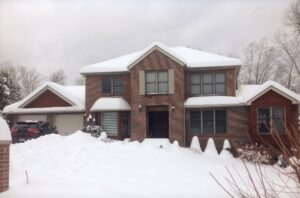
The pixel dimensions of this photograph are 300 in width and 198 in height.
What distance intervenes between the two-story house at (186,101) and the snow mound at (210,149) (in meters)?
1.42

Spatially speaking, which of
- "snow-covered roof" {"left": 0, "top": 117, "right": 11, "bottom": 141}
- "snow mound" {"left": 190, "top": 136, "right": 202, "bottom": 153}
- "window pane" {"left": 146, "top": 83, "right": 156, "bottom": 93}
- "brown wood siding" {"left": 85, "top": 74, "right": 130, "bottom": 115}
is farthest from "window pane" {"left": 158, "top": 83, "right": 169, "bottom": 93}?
"snow-covered roof" {"left": 0, "top": 117, "right": 11, "bottom": 141}

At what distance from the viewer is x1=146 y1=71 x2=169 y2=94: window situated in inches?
1064

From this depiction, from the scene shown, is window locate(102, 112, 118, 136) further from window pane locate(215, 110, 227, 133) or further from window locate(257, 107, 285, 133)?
window locate(257, 107, 285, 133)

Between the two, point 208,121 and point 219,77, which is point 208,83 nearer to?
point 219,77

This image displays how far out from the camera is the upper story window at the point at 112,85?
28438 mm

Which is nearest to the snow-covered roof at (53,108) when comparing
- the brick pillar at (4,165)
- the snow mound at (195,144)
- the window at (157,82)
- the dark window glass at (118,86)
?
the dark window glass at (118,86)

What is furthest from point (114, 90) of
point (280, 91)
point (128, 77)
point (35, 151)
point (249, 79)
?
point (249, 79)

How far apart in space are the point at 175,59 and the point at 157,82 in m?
1.82

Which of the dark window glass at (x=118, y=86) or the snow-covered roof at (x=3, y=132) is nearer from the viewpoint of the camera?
the snow-covered roof at (x=3, y=132)

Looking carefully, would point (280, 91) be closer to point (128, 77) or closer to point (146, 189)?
point (128, 77)

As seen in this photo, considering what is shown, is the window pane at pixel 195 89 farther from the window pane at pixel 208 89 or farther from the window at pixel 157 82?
the window at pixel 157 82

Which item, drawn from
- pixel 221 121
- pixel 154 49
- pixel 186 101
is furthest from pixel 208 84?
pixel 154 49

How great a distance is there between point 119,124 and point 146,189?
55.3ft

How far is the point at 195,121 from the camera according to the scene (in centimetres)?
2702
